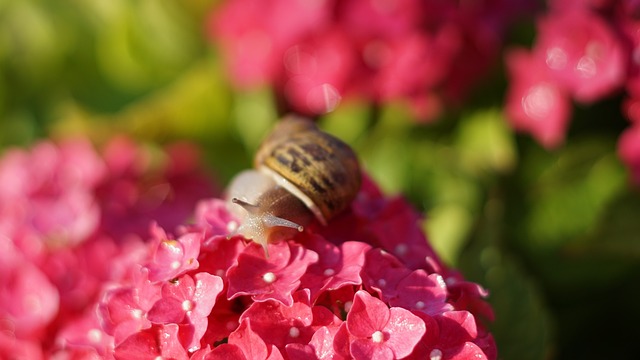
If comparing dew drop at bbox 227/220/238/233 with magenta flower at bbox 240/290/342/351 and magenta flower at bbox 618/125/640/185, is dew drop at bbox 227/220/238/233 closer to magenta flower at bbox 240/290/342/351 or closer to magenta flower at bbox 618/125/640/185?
magenta flower at bbox 240/290/342/351

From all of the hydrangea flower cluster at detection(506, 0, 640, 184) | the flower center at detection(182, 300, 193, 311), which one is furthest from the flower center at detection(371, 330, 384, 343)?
the hydrangea flower cluster at detection(506, 0, 640, 184)

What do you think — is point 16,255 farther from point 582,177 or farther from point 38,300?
point 582,177

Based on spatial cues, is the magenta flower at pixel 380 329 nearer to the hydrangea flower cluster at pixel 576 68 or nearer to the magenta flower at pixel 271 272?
the magenta flower at pixel 271 272

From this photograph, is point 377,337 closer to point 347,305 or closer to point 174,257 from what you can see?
point 347,305

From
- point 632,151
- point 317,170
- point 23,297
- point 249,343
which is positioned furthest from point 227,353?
point 632,151

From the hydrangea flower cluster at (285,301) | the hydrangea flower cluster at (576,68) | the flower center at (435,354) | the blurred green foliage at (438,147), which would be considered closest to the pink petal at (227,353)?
the hydrangea flower cluster at (285,301)

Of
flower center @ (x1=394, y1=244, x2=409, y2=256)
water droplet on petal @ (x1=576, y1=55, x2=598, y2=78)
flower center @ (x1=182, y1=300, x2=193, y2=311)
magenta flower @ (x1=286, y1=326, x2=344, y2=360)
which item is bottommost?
magenta flower @ (x1=286, y1=326, x2=344, y2=360)
